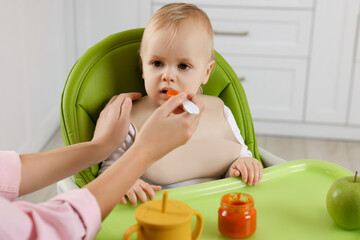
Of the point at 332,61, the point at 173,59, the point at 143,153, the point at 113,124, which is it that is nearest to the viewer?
the point at 143,153

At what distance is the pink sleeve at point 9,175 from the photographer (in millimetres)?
810

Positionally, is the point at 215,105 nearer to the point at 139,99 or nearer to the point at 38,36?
the point at 139,99

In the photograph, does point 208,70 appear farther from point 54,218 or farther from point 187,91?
point 54,218

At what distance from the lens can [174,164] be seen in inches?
48.2

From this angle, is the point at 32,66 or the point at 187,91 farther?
the point at 32,66

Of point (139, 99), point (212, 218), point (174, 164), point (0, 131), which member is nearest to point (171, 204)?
point (212, 218)

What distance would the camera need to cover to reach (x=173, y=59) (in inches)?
47.3

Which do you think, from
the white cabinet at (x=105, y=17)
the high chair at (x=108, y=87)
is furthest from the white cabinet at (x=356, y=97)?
the high chair at (x=108, y=87)

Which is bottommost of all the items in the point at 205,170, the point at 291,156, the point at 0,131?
the point at 291,156

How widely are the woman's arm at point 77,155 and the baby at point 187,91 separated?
0.10 m

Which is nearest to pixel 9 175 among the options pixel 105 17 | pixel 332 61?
pixel 105 17

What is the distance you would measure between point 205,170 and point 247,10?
1.57 metres

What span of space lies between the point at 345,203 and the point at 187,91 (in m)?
0.52

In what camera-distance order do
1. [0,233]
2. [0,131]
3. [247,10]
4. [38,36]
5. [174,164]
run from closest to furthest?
[0,233] → [174,164] → [0,131] → [38,36] → [247,10]
